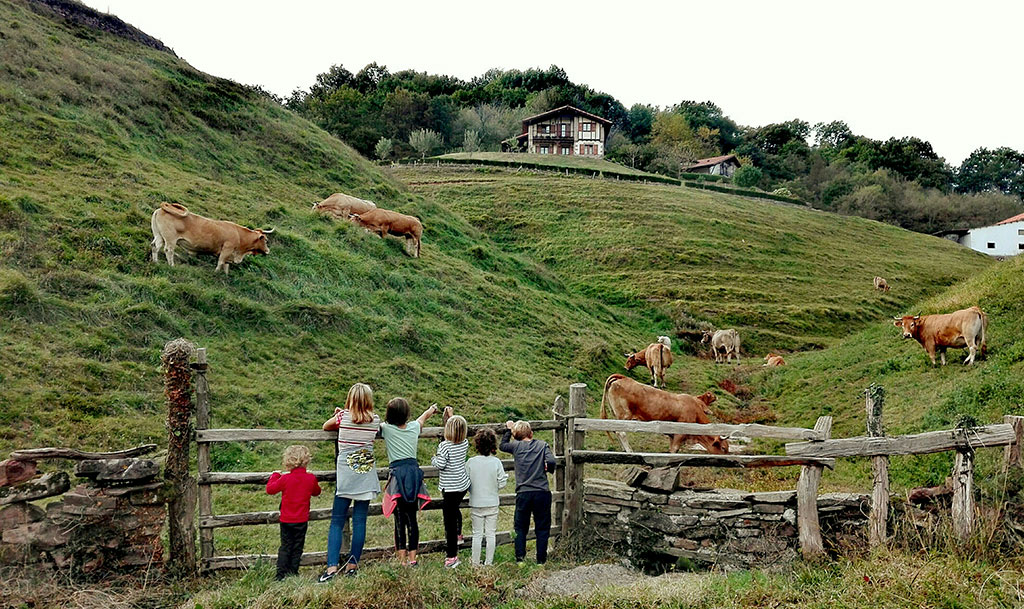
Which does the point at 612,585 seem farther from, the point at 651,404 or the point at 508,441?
the point at 651,404

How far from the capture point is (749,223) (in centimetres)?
4603

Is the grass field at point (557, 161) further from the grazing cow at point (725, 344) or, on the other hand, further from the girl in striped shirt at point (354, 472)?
the girl in striped shirt at point (354, 472)

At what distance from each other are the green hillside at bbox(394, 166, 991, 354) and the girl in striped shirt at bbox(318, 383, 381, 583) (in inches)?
921

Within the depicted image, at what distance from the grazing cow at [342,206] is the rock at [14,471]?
55.1ft

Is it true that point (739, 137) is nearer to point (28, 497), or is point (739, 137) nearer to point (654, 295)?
point (654, 295)

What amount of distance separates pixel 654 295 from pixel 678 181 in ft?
94.3

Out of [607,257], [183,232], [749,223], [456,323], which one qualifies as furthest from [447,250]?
[749,223]

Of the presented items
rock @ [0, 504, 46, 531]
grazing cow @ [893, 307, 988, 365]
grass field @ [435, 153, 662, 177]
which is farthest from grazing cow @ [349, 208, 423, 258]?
grass field @ [435, 153, 662, 177]

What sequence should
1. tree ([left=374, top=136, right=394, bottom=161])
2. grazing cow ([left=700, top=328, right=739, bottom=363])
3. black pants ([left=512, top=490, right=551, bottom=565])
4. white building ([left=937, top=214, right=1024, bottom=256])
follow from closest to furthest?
black pants ([left=512, top=490, right=551, bottom=565])
grazing cow ([left=700, top=328, right=739, bottom=363])
white building ([left=937, top=214, right=1024, bottom=256])
tree ([left=374, top=136, right=394, bottom=161])

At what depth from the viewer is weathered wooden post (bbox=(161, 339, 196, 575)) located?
662 cm

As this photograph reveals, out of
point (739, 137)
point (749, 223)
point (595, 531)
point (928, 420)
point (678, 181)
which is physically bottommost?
point (595, 531)

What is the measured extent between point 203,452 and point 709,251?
3548cm

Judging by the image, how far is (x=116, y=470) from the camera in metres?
6.27

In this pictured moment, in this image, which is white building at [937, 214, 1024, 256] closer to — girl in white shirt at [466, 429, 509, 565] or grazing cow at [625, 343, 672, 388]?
grazing cow at [625, 343, 672, 388]
